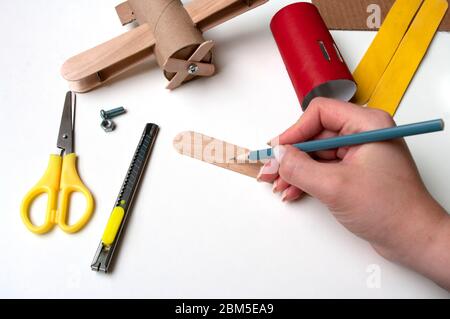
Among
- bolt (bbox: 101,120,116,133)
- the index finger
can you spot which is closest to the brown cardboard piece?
the index finger

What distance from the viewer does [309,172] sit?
54 centimetres

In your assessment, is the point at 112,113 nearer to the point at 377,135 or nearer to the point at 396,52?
the point at 377,135

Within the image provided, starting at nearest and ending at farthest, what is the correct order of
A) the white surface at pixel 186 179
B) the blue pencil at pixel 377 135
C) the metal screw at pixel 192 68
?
the blue pencil at pixel 377 135
the white surface at pixel 186 179
the metal screw at pixel 192 68

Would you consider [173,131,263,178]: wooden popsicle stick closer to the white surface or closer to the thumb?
the white surface

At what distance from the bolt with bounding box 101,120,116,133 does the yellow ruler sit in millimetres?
467

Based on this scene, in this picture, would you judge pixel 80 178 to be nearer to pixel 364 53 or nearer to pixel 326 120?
pixel 326 120

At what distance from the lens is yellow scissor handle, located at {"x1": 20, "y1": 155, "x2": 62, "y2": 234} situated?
25.4 inches

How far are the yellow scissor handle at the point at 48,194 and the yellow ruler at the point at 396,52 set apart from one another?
0.57 metres

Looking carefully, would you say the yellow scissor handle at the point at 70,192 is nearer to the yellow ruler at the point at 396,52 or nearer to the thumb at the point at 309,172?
the thumb at the point at 309,172

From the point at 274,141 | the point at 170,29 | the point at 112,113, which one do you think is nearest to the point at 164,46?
the point at 170,29

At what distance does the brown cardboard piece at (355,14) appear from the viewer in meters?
0.83

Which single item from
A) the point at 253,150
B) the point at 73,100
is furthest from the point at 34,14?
the point at 253,150

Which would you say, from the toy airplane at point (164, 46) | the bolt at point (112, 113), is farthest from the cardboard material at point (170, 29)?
the bolt at point (112, 113)

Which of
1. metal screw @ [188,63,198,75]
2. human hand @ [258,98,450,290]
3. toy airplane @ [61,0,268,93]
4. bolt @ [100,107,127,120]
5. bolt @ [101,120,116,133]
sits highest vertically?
toy airplane @ [61,0,268,93]
